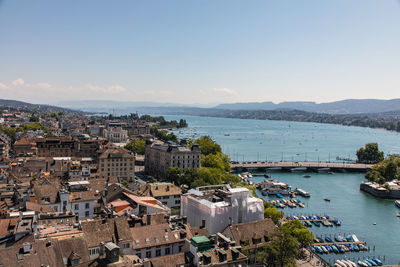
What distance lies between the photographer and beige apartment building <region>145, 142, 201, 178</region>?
206 ft

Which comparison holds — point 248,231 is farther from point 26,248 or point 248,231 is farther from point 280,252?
point 26,248

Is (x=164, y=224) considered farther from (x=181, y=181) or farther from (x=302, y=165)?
(x=302, y=165)

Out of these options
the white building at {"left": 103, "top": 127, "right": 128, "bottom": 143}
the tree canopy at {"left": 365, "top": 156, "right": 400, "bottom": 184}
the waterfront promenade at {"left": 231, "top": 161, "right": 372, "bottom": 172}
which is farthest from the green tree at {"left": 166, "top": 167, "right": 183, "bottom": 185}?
the white building at {"left": 103, "top": 127, "right": 128, "bottom": 143}

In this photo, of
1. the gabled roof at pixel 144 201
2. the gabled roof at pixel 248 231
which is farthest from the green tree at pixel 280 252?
the gabled roof at pixel 144 201

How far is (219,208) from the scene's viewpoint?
96.7 ft

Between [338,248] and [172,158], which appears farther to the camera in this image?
[172,158]

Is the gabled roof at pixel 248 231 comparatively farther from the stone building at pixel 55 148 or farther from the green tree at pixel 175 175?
the stone building at pixel 55 148

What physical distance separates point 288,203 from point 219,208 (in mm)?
30330

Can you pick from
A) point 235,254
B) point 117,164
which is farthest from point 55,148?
point 235,254

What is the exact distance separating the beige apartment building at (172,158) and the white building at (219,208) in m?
29.2

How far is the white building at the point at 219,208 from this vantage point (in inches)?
1148

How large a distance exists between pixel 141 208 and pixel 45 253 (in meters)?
12.1

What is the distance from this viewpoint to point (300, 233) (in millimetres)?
32688

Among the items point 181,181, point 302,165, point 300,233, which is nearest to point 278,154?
point 302,165
